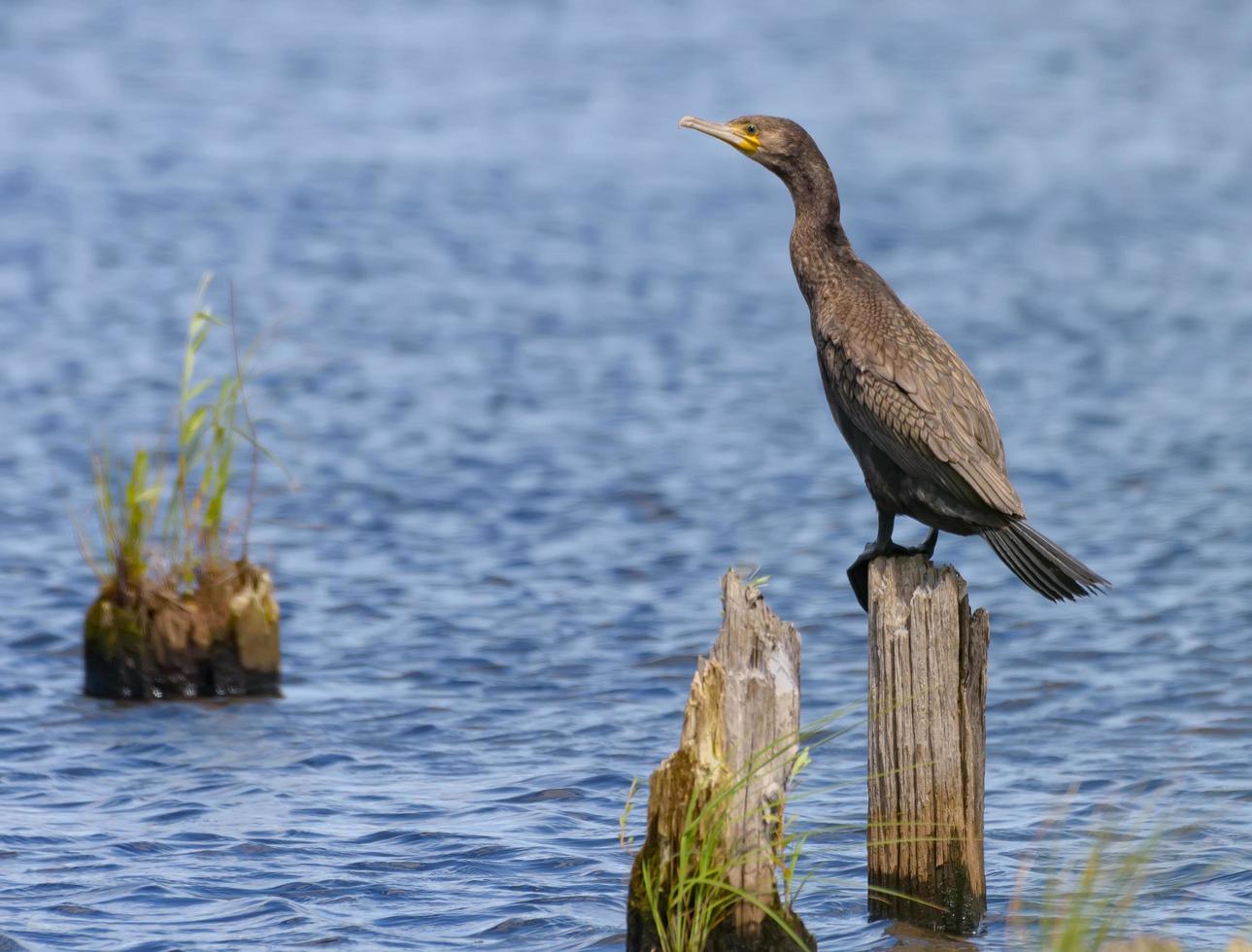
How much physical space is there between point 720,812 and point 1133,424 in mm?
9710

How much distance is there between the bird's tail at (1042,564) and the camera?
16.8ft

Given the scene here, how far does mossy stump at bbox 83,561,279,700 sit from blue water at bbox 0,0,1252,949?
17cm

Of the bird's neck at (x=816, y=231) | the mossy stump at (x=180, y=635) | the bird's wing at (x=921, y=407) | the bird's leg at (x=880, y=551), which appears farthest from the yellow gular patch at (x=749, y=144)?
the mossy stump at (x=180, y=635)

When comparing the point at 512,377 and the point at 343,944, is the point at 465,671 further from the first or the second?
the point at 512,377

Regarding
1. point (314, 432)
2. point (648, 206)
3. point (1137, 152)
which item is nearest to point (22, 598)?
point (314, 432)

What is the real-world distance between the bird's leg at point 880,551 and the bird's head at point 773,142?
1.29 metres

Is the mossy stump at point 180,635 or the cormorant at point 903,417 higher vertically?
the cormorant at point 903,417

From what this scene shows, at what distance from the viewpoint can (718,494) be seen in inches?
466

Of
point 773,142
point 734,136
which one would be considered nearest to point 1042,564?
point 773,142

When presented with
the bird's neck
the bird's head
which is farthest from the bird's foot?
the bird's head

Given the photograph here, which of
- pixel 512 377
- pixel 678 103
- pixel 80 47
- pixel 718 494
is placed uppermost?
pixel 80 47

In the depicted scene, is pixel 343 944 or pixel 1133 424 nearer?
pixel 343 944

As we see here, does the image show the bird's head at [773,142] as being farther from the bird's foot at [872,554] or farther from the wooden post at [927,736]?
the wooden post at [927,736]

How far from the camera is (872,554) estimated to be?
17.6 feet
